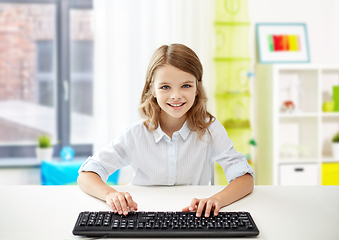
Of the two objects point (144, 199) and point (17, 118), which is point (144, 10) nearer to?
point (17, 118)

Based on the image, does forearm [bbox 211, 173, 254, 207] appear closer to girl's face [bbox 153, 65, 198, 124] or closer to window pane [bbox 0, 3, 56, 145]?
girl's face [bbox 153, 65, 198, 124]

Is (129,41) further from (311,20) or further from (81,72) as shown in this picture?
(311,20)

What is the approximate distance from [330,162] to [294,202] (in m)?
1.99

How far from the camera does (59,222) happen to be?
945mm

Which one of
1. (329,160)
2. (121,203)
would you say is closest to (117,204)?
(121,203)

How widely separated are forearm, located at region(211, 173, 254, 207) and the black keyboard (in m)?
0.15


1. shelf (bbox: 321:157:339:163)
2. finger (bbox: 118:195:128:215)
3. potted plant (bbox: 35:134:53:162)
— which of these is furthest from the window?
finger (bbox: 118:195:128:215)

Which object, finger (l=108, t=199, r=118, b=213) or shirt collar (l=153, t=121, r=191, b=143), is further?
shirt collar (l=153, t=121, r=191, b=143)

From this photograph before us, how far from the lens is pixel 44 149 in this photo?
2795 millimetres

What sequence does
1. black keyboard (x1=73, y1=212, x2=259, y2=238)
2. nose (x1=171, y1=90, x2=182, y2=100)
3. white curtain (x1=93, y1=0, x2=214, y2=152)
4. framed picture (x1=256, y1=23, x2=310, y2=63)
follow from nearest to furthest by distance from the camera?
1. black keyboard (x1=73, y1=212, x2=259, y2=238)
2. nose (x1=171, y1=90, x2=182, y2=100)
3. white curtain (x1=93, y1=0, x2=214, y2=152)
4. framed picture (x1=256, y1=23, x2=310, y2=63)

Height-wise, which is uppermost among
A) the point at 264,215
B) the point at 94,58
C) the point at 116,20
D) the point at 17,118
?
the point at 116,20

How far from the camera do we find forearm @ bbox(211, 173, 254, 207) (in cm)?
108

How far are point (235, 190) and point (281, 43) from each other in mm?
2131

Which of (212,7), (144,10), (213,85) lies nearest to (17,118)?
(144,10)
